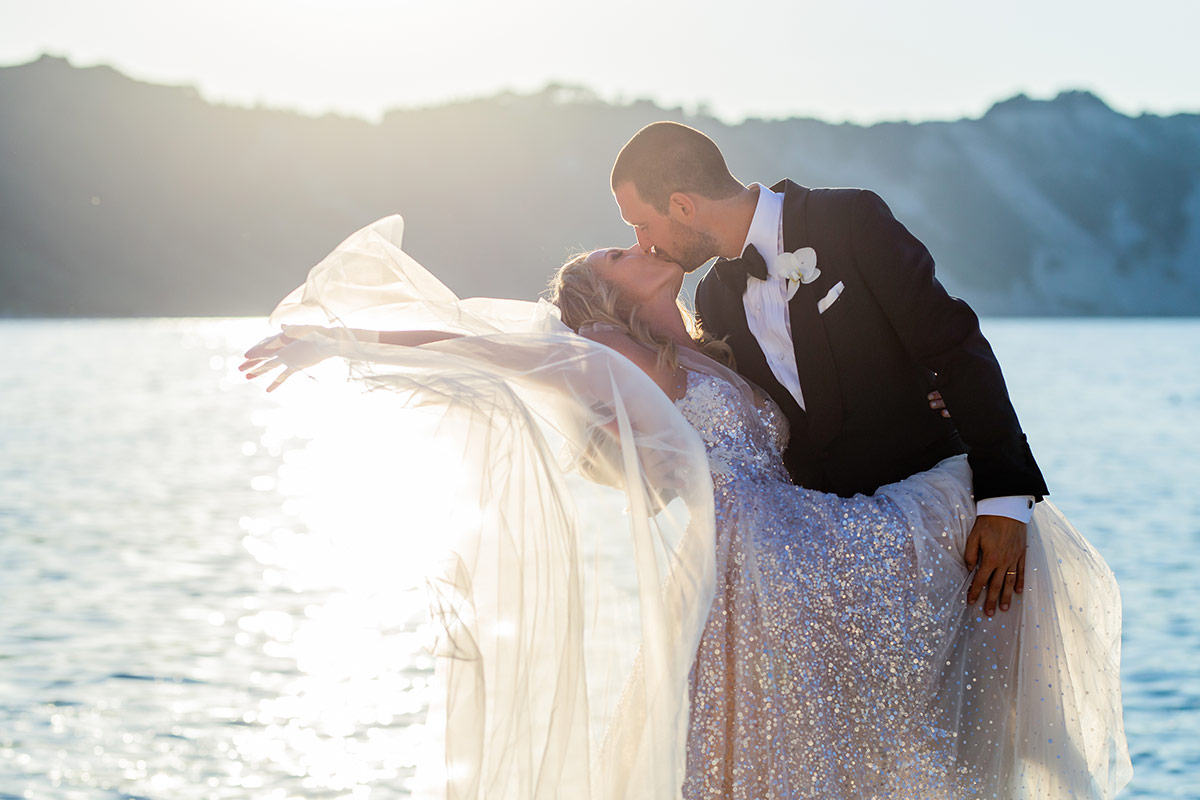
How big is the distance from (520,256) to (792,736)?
2425 inches

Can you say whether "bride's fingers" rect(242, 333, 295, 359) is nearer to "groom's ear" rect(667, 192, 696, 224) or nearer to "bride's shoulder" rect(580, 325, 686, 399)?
"bride's shoulder" rect(580, 325, 686, 399)

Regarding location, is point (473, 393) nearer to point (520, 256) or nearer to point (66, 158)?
point (520, 256)

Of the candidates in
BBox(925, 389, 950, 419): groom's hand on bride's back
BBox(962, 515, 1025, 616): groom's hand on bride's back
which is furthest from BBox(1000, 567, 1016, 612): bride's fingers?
BBox(925, 389, 950, 419): groom's hand on bride's back

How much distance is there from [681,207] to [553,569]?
976 millimetres

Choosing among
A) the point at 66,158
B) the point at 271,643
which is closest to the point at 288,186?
the point at 66,158

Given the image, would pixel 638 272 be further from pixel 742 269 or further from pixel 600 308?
pixel 742 269

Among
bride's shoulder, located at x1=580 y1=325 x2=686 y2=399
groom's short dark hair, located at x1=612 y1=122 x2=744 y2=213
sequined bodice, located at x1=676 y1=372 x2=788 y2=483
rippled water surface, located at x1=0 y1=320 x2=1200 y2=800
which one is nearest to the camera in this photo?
sequined bodice, located at x1=676 y1=372 x2=788 y2=483

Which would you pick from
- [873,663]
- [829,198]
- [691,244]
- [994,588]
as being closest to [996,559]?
[994,588]

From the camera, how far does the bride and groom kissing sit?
8.23ft

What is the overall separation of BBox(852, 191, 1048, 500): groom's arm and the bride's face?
49cm

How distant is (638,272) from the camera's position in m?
3.06

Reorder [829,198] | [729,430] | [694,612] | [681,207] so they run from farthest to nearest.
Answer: [681,207] → [829,198] → [729,430] → [694,612]

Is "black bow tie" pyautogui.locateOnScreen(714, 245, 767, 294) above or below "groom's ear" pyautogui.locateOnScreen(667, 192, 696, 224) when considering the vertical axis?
below

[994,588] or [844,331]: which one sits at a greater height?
[844,331]
